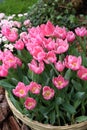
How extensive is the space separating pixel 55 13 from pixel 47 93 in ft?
5.78

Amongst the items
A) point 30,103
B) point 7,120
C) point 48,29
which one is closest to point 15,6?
point 7,120

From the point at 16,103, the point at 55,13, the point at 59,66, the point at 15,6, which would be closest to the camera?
the point at 59,66

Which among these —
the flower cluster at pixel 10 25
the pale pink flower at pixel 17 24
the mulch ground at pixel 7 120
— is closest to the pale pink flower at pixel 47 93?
the mulch ground at pixel 7 120

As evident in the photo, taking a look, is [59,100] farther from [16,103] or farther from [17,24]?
[17,24]

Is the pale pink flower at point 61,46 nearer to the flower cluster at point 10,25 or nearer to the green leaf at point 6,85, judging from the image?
the green leaf at point 6,85

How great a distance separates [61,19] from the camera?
396cm

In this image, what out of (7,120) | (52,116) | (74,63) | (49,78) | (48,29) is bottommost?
(7,120)

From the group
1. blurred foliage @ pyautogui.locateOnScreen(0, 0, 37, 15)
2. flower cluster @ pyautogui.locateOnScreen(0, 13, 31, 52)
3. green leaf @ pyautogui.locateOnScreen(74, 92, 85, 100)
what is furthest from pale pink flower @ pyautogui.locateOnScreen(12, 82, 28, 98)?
blurred foliage @ pyautogui.locateOnScreen(0, 0, 37, 15)

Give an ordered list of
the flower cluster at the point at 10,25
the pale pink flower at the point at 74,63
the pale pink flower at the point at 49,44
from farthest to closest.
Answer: the flower cluster at the point at 10,25, the pale pink flower at the point at 49,44, the pale pink flower at the point at 74,63

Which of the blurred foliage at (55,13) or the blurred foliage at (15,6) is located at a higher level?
the blurred foliage at (55,13)

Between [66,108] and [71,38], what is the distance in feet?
1.58

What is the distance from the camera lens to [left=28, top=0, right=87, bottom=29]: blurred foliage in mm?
3927

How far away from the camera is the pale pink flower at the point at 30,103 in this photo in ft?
7.77

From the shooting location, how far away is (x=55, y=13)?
13.2 ft
